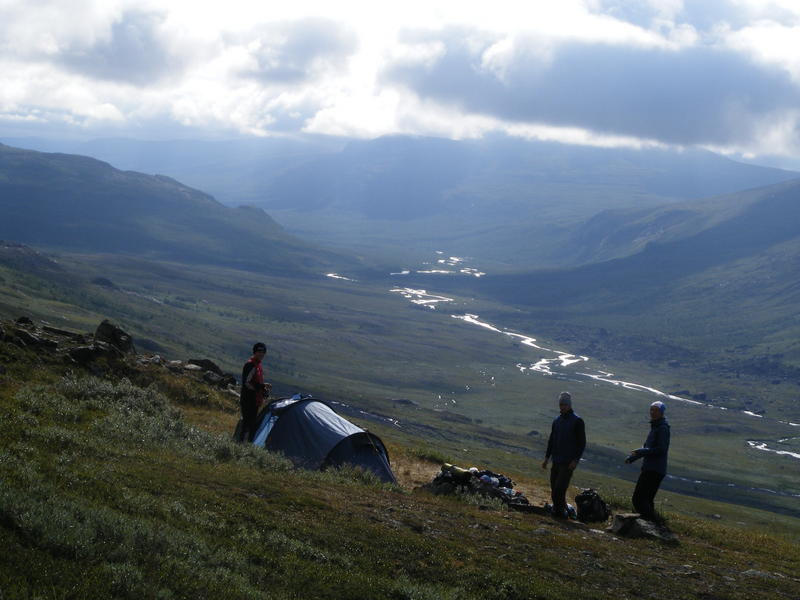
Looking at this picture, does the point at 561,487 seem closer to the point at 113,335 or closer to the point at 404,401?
the point at 113,335

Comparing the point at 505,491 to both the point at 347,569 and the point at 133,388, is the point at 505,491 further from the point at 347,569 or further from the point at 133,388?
the point at 133,388

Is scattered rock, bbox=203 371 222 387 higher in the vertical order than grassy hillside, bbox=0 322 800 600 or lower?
lower

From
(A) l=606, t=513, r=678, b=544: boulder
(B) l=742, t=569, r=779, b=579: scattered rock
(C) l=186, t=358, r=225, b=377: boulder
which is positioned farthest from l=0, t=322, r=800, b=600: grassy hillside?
(C) l=186, t=358, r=225, b=377: boulder

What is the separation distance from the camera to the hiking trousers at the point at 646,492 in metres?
19.3

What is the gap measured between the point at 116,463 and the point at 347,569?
18.9 ft

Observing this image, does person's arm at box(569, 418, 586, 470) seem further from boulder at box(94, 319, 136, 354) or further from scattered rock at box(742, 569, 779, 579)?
boulder at box(94, 319, 136, 354)

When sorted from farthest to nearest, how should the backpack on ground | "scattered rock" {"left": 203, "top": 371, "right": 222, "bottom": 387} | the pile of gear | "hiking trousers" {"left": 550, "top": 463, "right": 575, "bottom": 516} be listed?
"scattered rock" {"left": 203, "top": 371, "right": 222, "bottom": 387} < the pile of gear < the backpack on ground < "hiking trousers" {"left": 550, "top": 463, "right": 575, "bottom": 516}

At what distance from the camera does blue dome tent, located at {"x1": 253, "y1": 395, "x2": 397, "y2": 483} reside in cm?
2223

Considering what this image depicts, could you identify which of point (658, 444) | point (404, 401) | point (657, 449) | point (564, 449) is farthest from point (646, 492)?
point (404, 401)

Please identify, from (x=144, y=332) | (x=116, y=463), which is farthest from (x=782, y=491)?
(x=116, y=463)

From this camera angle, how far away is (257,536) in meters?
12.1

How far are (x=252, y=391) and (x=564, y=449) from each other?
9.29 metres

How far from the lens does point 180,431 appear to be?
2119 cm

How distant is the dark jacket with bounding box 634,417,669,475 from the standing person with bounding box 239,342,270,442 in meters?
10.9
